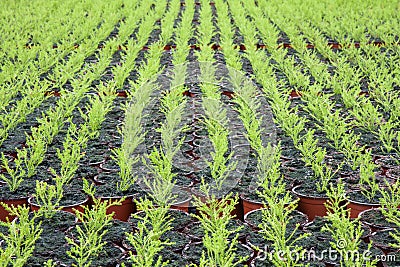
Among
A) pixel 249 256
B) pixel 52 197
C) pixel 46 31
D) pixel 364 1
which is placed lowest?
pixel 249 256

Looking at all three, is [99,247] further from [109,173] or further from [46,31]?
[46,31]

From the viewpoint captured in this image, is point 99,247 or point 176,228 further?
point 176,228

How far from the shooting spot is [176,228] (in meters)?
2.63

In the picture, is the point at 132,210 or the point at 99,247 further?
the point at 132,210

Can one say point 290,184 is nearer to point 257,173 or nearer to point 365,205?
point 257,173

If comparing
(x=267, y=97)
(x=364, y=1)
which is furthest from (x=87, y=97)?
(x=364, y=1)

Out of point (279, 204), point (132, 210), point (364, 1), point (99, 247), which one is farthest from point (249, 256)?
point (364, 1)

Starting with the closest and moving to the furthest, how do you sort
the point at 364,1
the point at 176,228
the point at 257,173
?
the point at 176,228, the point at 257,173, the point at 364,1

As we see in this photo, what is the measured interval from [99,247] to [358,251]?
1.07 metres

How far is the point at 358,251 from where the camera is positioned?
7.60ft

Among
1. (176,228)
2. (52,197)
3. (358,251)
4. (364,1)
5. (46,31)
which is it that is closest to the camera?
(358,251)

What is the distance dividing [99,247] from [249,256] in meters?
0.63

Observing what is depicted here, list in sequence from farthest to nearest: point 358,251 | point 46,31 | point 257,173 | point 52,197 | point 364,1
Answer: point 364,1 < point 46,31 < point 257,173 < point 52,197 < point 358,251

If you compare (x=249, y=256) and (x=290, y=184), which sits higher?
(x=290, y=184)
